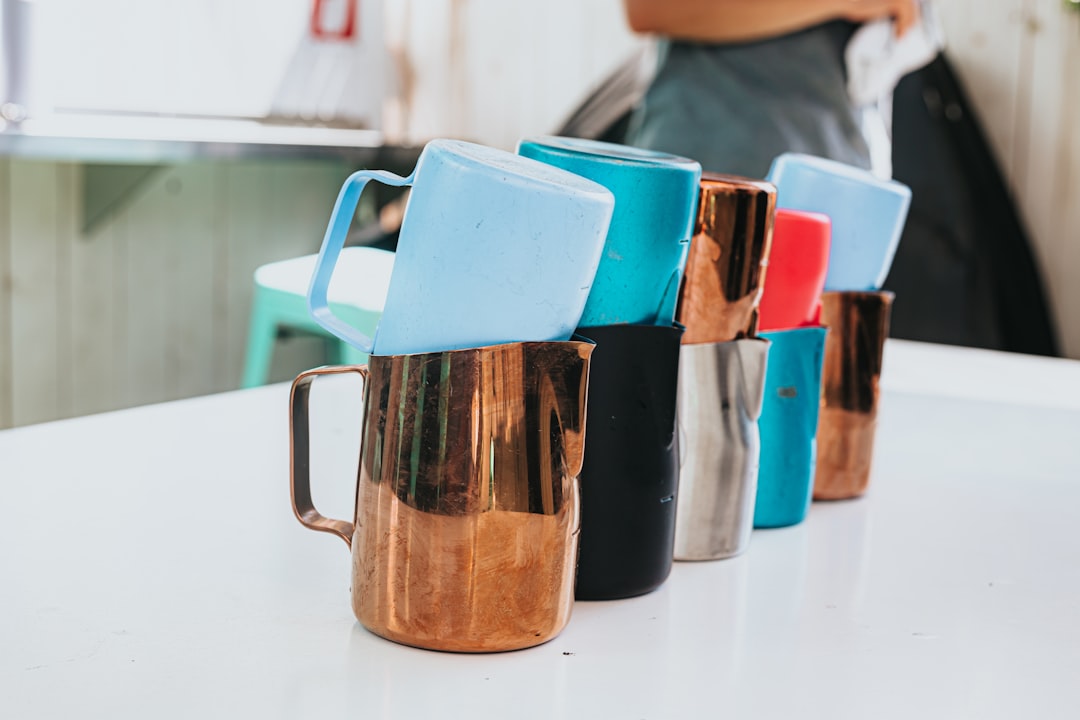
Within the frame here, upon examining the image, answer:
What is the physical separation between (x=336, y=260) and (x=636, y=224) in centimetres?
12

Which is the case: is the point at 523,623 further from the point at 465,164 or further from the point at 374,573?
the point at 465,164

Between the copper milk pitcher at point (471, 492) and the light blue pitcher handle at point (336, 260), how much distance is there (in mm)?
14

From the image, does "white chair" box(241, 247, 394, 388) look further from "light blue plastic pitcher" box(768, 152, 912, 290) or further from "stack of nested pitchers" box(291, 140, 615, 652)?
"stack of nested pitchers" box(291, 140, 615, 652)

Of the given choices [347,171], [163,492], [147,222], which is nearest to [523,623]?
[163,492]

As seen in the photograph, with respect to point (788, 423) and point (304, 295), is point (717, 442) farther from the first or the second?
point (304, 295)

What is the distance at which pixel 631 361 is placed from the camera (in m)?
0.49

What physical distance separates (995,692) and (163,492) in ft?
1.38

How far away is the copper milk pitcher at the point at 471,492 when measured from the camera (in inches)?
16.7

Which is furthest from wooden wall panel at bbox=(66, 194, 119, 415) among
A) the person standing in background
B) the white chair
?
the person standing in background

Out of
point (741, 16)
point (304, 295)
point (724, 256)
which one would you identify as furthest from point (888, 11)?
point (724, 256)

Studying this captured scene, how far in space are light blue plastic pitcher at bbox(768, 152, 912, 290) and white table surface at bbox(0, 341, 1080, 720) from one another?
13 cm

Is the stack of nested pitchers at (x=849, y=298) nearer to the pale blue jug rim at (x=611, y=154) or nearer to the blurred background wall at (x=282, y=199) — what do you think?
the pale blue jug rim at (x=611, y=154)

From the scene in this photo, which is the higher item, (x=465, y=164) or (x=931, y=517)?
(x=465, y=164)

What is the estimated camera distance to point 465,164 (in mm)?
406
